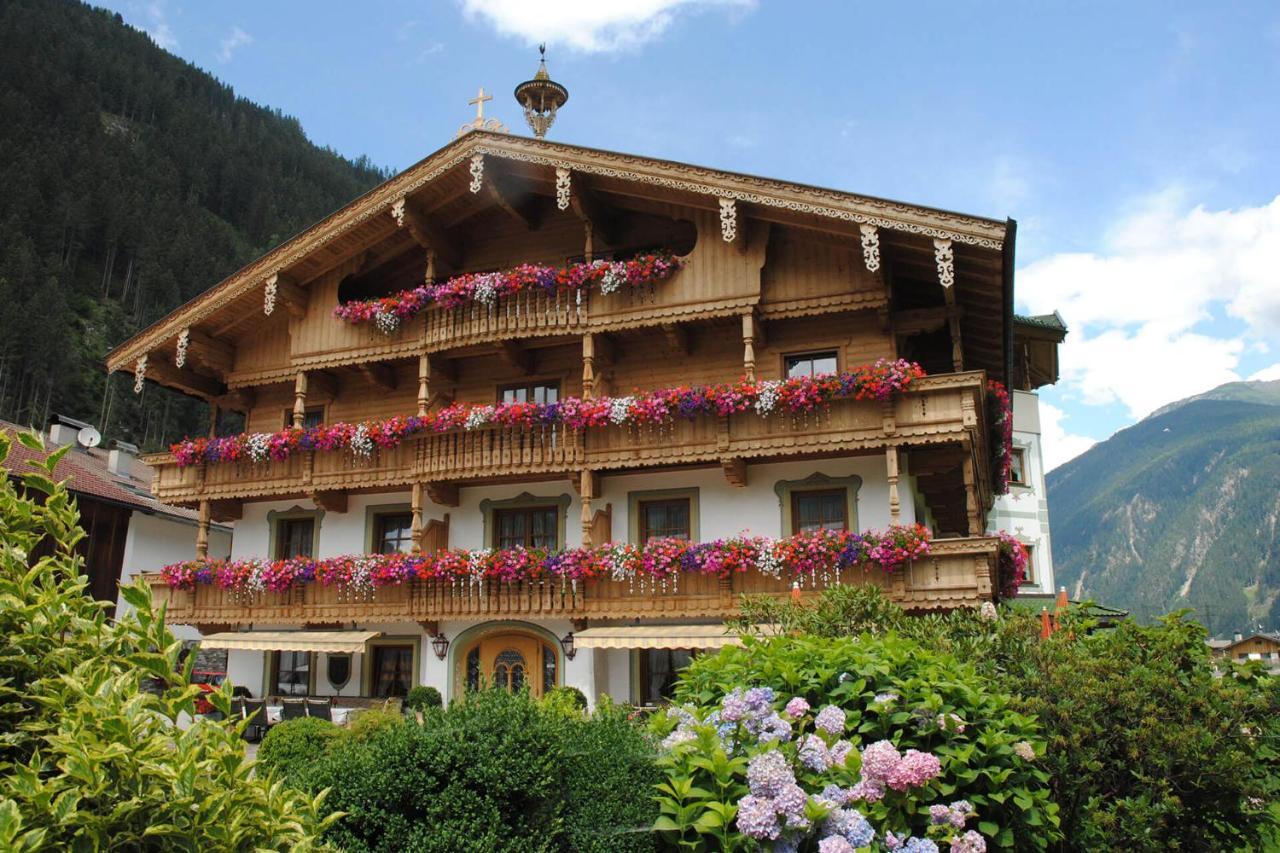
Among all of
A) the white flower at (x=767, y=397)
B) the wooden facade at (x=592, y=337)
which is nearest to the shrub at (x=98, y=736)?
the wooden facade at (x=592, y=337)

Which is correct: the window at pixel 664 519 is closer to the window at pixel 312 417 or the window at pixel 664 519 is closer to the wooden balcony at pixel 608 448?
the wooden balcony at pixel 608 448

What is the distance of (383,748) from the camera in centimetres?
743

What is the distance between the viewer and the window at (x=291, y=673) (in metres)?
23.2

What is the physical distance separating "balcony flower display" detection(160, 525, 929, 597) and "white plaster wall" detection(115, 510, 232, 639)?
937cm

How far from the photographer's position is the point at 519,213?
74.0 feet

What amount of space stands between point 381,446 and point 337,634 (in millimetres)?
3945

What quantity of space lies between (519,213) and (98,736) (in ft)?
66.8

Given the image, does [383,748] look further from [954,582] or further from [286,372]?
[286,372]

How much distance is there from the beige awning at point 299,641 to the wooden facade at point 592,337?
0.48 metres

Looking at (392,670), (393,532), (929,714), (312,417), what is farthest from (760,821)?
(312,417)

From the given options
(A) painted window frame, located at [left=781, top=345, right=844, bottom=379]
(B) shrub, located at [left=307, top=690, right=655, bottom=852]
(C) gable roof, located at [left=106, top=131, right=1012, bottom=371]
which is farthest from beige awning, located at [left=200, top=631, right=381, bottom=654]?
(B) shrub, located at [left=307, top=690, right=655, bottom=852]

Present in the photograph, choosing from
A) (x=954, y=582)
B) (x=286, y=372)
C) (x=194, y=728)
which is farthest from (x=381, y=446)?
(x=194, y=728)

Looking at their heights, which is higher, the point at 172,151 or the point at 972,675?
the point at 172,151

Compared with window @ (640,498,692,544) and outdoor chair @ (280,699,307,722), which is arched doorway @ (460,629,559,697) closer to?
window @ (640,498,692,544)
